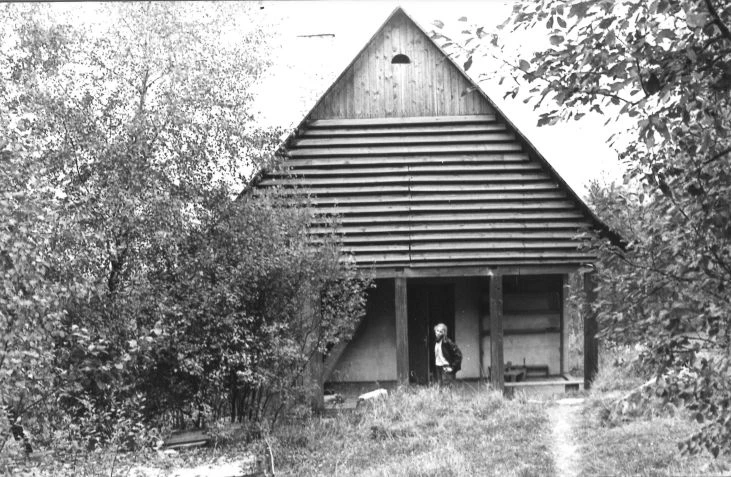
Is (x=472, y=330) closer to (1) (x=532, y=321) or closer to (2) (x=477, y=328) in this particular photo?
(2) (x=477, y=328)

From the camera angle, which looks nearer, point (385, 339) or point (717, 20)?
point (717, 20)

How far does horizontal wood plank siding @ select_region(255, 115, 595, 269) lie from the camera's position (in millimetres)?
10336

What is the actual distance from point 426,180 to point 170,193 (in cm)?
308

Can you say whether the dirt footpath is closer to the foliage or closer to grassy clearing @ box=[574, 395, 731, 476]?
grassy clearing @ box=[574, 395, 731, 476]

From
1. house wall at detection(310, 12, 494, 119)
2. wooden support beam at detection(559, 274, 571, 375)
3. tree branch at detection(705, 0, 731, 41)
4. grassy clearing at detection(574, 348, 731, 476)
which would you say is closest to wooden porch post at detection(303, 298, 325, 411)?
house wall at detection(310, 12, 494, 119)

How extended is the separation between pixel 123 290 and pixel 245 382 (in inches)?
63.2

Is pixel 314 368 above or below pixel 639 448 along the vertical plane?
above

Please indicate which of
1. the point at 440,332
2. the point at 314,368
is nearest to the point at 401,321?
the point at 440,332

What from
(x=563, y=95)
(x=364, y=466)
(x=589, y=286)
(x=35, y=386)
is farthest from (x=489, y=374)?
(x=563, y=95)

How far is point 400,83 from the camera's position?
10.3m

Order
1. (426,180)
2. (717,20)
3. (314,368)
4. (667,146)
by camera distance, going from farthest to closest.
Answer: (426,180) < (314,368) < (667,146) < (717,20)

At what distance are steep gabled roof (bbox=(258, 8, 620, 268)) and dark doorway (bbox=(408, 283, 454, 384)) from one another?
1.64 meters

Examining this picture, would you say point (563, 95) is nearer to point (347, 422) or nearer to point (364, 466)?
point (364, 466)

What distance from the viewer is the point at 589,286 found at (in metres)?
9.69
